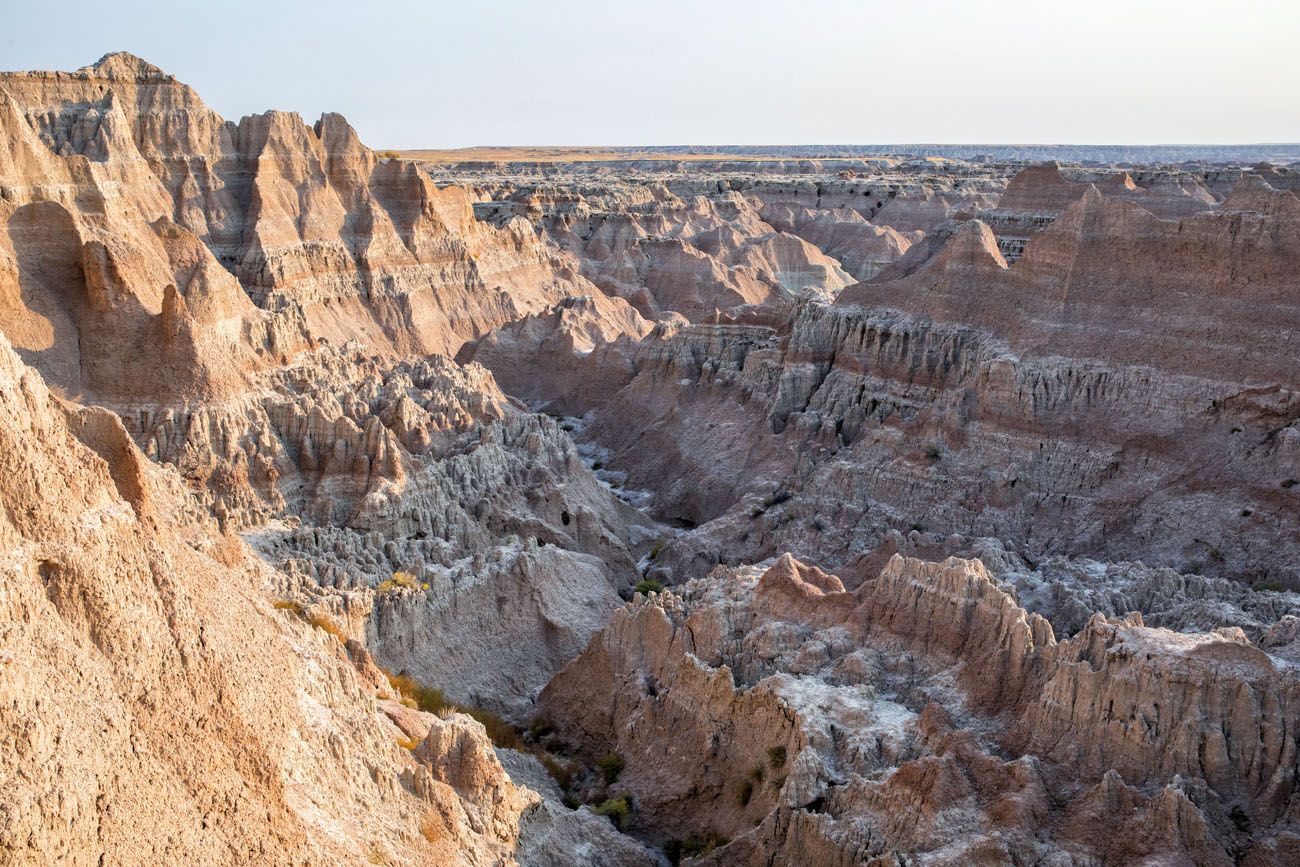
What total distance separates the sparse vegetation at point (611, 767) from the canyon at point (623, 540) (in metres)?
0.06

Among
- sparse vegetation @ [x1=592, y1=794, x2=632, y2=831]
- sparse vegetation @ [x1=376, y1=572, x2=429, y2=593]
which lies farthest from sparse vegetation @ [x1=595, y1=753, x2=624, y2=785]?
sparse vegetation @ [x1=376, y1=572, x2=429, y2=593]

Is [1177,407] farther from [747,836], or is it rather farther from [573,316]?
[573,316]

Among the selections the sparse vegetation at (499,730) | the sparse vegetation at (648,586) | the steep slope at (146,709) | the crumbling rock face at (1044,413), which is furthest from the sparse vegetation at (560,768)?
the crumbling rock face at (1044,413)

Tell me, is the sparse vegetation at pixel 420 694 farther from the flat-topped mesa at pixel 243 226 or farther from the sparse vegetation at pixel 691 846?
the flat-topped mesa at pixel 243 226

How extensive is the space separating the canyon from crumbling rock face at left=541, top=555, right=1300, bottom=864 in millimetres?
75

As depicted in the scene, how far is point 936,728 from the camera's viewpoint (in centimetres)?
1889

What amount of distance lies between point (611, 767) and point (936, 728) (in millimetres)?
7169

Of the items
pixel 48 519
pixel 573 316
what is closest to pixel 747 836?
Answer: pixel 48 519

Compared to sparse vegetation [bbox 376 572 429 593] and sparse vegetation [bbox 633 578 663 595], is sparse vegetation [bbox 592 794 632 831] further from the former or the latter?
sparse vegetation [bbox 633 578 663 595]

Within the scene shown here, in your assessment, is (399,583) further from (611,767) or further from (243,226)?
(243,226)

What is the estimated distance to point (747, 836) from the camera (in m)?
19.5

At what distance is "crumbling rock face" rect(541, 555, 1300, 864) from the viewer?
54.6 ft

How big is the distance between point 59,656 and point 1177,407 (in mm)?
31157

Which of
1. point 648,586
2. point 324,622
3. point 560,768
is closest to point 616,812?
point 560,768
